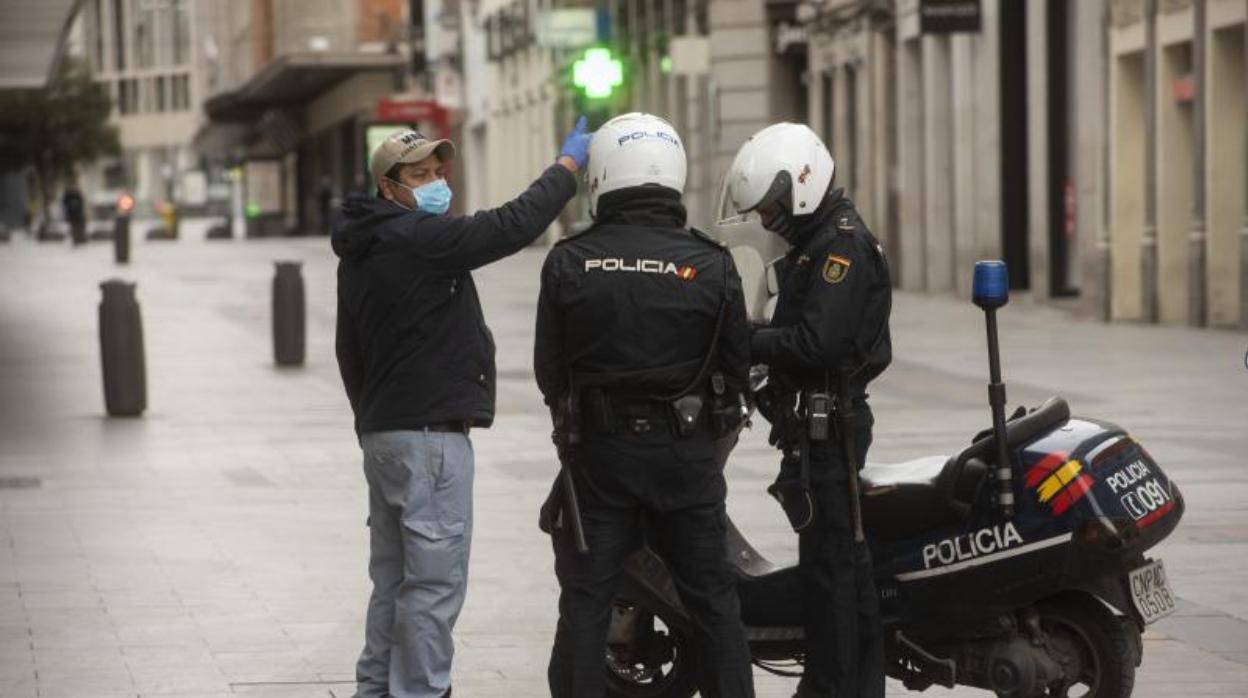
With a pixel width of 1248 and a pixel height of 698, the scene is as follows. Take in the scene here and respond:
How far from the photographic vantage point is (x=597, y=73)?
81.3 ft

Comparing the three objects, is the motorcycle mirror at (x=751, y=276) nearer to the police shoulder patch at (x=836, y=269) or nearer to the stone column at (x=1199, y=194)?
the police shoulder patch at (x=836, y=269)

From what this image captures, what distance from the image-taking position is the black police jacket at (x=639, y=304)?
6996 mm

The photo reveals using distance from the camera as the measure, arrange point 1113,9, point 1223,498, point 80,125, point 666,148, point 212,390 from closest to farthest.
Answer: point 666,148 < point 1223,498 < point 212,390 < point 1113,9 < point 80,125

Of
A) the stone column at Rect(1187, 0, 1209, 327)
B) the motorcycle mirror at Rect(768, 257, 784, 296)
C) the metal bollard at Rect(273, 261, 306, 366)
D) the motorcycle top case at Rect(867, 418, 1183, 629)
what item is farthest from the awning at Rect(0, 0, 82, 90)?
the motorcycle top case at Rect(867, 418, 1183, 629)

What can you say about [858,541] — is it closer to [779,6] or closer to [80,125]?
[779,6]

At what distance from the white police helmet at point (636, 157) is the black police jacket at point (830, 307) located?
0.56 meters

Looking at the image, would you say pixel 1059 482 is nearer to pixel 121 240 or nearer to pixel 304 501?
pixel 304 501

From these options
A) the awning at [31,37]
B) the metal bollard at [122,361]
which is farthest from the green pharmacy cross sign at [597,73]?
the metal bollard at [122,361]

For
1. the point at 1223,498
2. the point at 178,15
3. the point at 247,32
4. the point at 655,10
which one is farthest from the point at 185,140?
the point at 1223,498

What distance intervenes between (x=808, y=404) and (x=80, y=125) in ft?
310

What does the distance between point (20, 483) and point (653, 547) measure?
341 inches

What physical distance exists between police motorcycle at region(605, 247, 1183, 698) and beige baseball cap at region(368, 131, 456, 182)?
86cm

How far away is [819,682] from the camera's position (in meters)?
7.66

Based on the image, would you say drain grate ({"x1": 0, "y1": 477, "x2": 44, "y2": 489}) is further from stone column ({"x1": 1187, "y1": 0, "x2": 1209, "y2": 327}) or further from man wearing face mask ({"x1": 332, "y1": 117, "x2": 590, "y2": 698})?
stone column ({"x1": 1187, "y1": 0, "x2": 1209, "y2": 327})
